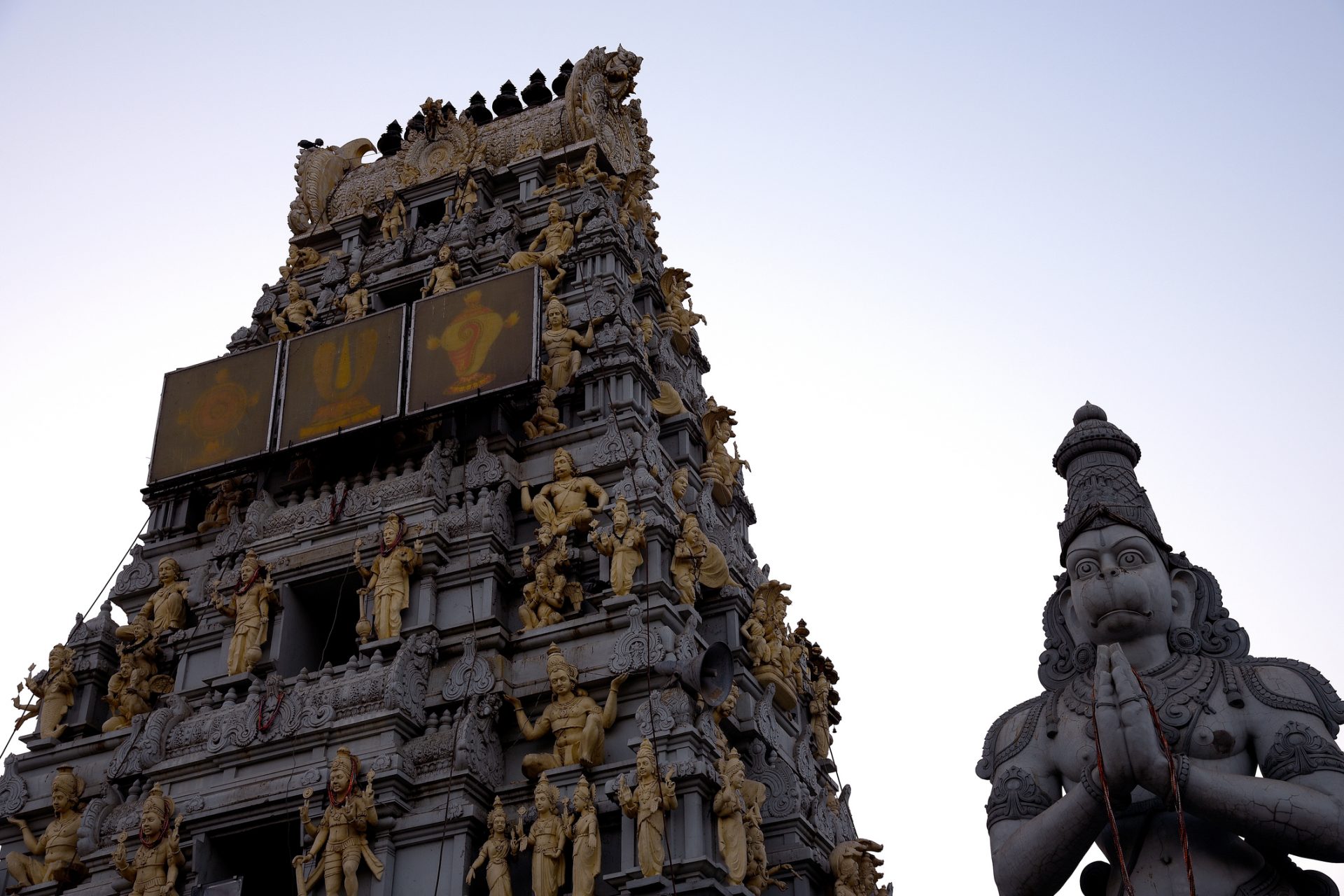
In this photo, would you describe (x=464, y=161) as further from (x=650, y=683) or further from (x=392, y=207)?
(x=650, y=683)

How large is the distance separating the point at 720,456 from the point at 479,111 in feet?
39.8

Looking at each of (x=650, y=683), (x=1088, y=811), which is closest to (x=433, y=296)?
(x=650, y=683)

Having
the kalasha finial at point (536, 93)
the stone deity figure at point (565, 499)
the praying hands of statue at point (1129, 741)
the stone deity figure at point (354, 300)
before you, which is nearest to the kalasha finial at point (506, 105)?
the kalasha finial at point (536, 93)

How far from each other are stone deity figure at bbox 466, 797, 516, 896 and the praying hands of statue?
869cm

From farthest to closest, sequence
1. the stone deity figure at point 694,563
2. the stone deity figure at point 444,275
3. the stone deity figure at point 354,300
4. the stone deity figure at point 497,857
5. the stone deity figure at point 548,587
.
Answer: the stone deity figure at point 354,300
the stone deity figure at point 444,275
the stone deity figure at point 694,563
the stone deity figure at point 548,587
the stone deity figure at point 497,857

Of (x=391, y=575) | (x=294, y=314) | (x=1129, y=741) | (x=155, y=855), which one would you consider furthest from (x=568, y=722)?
(x=294, y=314)

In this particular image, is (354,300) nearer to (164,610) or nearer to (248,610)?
(164,610)

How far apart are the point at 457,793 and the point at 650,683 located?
Result: 2771 mm

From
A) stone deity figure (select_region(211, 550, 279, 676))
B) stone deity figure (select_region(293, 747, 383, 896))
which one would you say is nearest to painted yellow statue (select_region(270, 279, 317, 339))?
stone deity figure (select_region(211, 550, 279, 676))

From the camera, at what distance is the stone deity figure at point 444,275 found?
26.2m

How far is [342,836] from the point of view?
1759 cm

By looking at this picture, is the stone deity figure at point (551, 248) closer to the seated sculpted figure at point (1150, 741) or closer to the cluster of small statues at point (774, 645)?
the cluster of small statues at point (774, 645)

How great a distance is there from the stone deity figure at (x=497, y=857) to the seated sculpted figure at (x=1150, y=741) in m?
6.98

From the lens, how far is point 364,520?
22.3m
